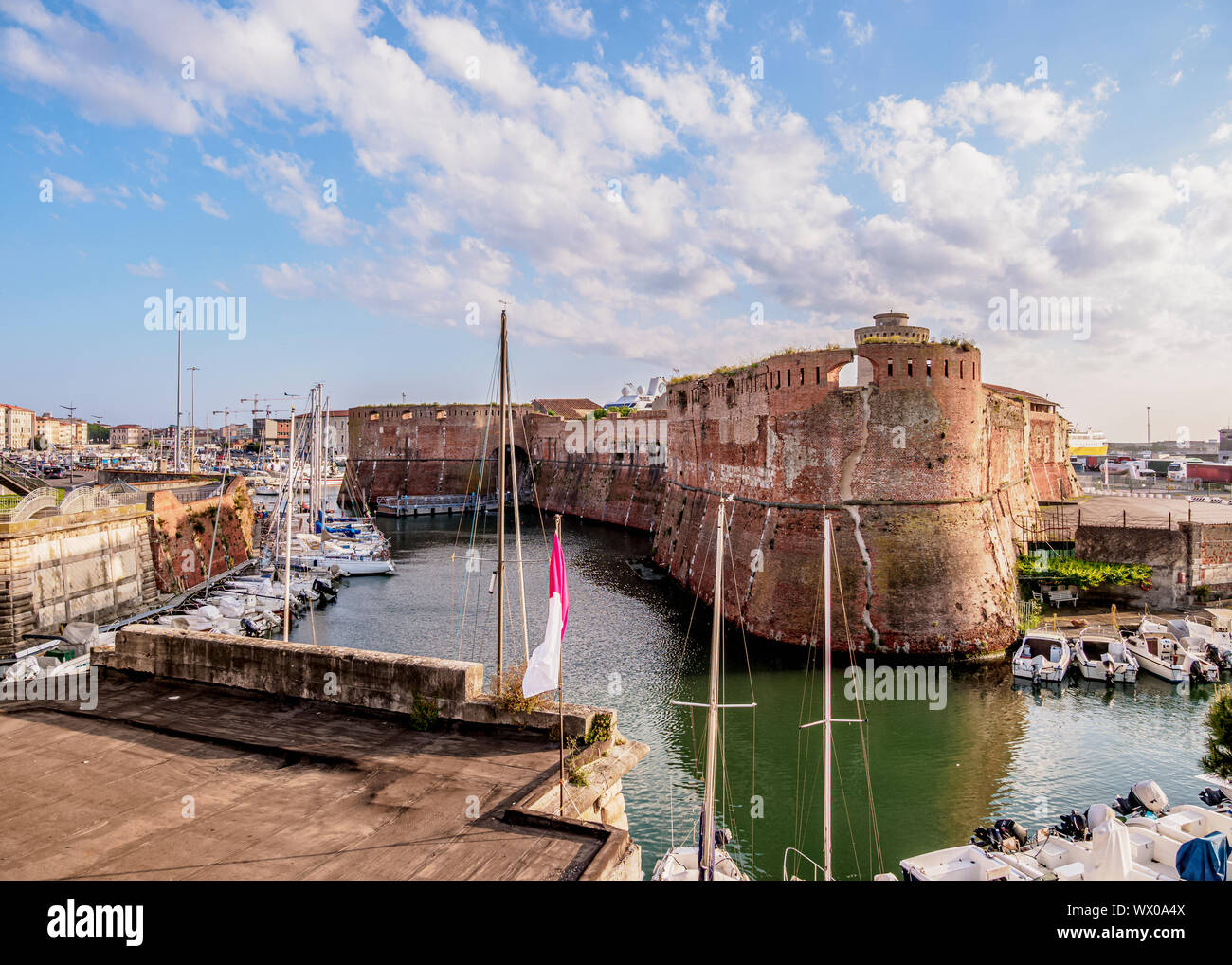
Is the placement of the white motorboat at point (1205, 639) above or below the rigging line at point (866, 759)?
above

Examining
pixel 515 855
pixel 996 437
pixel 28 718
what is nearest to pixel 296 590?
pixel 28 718

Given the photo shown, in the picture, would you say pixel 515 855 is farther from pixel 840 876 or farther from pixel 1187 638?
pixel 1187 638

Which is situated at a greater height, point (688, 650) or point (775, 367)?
point (775, 367)

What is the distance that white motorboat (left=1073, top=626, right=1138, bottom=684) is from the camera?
2359 centimetres

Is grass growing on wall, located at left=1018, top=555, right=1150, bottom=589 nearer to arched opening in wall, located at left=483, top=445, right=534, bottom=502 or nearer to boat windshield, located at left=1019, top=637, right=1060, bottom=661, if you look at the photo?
boat windshield, located at left=1019, top=637, right=1060, bottom=661

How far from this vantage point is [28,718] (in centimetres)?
910

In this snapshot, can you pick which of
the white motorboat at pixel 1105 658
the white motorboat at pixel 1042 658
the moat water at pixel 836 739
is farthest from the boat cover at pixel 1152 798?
the white motorboat at pixel 1105 658

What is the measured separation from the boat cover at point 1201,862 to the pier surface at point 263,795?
10.8 metres

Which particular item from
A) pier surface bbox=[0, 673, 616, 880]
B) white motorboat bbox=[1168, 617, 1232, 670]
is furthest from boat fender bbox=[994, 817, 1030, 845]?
white motorboat bbox=[1168, 617, 1232, 670]

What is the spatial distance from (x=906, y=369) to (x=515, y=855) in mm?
22753

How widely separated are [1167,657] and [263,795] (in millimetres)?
28542

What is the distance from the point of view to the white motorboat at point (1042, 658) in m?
23.2

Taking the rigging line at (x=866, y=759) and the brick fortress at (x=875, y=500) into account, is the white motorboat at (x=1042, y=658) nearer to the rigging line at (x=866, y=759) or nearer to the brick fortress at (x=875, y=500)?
the brick fortress at (x=875, y=500)

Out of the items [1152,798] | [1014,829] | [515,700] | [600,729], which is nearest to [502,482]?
[515,700]
